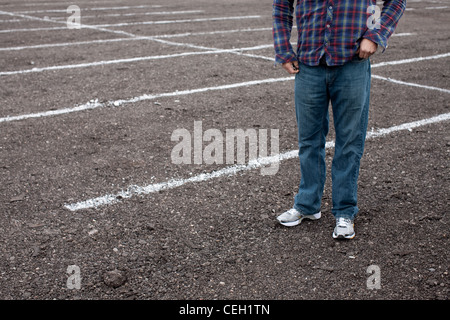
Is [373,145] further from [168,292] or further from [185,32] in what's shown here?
[185,32]

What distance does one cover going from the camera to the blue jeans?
3.16 metres

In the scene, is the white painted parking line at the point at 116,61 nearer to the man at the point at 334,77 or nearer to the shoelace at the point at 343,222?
the man at the point at 334,77

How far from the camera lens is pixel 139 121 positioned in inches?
222

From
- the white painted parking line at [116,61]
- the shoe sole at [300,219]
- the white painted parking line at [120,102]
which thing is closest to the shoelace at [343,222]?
the shoe sole at [300,219]

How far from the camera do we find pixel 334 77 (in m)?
3.16

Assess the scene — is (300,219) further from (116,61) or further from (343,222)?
(116,61)

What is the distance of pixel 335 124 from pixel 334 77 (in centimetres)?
35

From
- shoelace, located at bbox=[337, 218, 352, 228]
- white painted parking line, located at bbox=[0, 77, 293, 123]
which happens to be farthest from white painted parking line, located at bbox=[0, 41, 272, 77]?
shoelace, located at bbox=[337, 218, 352, 228]

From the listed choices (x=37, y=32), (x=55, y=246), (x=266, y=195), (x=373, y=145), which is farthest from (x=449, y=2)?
(x=55, y=246)

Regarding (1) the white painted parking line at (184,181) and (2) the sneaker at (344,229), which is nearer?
(2) the sneaker at (344,229)

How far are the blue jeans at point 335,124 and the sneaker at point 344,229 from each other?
4 cm

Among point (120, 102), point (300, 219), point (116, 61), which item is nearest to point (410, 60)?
point (116, 61)

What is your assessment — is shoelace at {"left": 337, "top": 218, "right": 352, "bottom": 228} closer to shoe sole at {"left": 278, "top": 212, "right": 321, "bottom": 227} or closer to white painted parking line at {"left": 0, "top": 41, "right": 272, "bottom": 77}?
shoe sole at {"left": 278, "top": 212, "right": 321, "bottom": 227}

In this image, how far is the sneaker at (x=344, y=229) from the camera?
3348 mm
